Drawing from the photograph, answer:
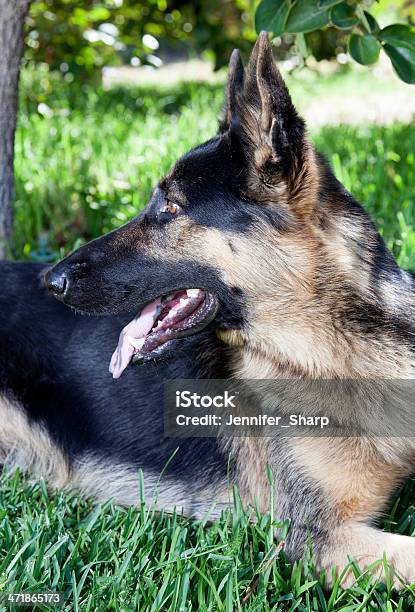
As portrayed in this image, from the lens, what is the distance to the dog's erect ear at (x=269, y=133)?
2217 millimetres

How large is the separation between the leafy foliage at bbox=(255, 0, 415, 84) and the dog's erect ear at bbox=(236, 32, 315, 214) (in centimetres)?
117

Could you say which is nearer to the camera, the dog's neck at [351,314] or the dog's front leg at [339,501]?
the dog's front leg at [339,501]

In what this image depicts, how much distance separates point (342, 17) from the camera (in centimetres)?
339

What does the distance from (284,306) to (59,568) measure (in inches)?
44.8

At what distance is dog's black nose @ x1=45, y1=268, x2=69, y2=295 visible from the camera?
2.60m

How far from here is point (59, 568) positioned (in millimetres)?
2277

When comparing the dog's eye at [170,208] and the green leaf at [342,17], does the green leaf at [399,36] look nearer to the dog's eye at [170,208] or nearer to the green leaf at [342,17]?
the green leaf at [342,17]

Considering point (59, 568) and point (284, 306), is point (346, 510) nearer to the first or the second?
point (284, 306)

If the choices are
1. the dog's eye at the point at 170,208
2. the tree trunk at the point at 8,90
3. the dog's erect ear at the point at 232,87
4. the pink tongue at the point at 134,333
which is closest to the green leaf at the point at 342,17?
the dog's erect ear at the point at 232,87

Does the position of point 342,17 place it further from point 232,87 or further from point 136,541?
point 136,541

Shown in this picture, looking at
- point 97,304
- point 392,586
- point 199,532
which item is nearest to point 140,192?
point 97,304

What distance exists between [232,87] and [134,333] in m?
1.00

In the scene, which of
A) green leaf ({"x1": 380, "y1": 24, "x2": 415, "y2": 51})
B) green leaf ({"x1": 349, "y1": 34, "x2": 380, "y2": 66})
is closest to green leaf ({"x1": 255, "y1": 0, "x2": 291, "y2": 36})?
green leaf ({"x1": 349, "y1": 34, "x2": 380, "y2": 66})

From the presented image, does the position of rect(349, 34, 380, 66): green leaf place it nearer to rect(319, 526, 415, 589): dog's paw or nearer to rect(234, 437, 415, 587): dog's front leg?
rect(234, 437, 415, 587): dog's front leg
